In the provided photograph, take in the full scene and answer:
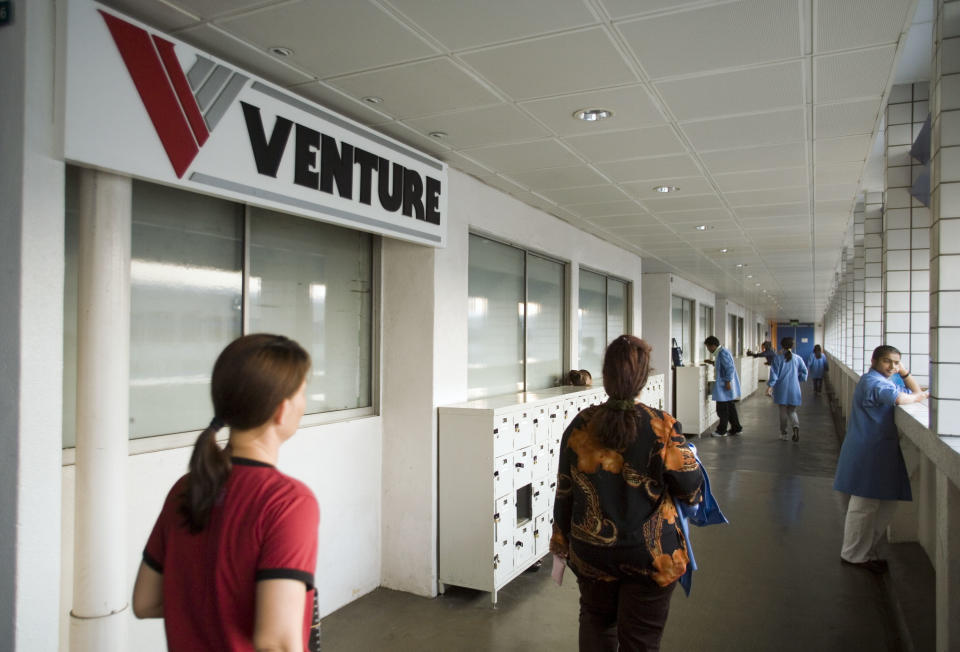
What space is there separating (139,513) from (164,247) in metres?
1.13

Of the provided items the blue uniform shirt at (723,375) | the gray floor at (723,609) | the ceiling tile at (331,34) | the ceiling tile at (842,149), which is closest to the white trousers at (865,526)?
the gray floor at (723,609)

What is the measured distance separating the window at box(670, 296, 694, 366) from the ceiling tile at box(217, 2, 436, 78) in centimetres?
927

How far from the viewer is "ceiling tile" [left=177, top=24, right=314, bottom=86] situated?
2509 millimetres

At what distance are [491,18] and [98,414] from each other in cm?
197

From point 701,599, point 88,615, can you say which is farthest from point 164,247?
point 701,599

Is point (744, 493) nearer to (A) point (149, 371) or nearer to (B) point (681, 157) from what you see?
(B) point (681, 157)

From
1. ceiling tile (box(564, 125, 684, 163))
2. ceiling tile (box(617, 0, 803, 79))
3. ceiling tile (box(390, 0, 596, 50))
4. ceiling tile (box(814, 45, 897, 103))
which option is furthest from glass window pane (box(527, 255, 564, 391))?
ceiling tile (box(390, 0, 596, 50))

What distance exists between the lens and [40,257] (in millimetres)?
2066

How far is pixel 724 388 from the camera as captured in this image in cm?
1031

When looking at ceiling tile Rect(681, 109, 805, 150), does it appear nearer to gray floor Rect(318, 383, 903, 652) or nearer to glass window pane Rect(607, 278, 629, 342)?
gray floor Rect(318, 383, 903, 652)

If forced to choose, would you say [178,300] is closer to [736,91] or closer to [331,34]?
[331,34]

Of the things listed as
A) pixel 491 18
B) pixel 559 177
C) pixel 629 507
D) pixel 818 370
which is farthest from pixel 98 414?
pixel 818 370

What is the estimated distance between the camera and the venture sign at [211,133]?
7.00ft

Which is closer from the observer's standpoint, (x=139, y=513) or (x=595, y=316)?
(x=139, y=513)
